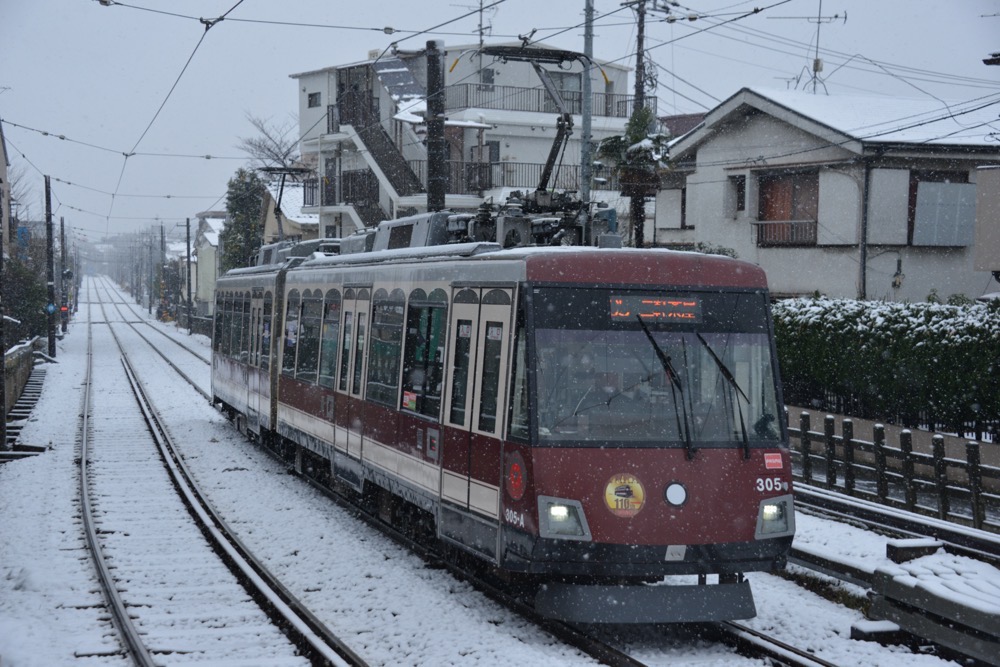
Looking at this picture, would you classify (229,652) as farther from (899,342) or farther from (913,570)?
(899,342)

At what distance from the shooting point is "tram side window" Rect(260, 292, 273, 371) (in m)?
16.7

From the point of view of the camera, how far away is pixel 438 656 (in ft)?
24.6

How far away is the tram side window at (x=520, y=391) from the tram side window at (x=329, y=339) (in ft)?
17.4

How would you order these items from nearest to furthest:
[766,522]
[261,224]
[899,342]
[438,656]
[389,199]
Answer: [438,656], [766,522], [899,342], [389,199], [261,224]

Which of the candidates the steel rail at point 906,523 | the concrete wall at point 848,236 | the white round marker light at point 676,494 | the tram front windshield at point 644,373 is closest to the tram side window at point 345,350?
the tram front windshield at point 644,373

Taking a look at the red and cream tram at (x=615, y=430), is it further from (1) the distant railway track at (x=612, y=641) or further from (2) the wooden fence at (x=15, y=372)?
(2) the wooden fence at (x=15, y=372)

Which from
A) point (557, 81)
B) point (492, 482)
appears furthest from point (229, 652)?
point (557, 81)

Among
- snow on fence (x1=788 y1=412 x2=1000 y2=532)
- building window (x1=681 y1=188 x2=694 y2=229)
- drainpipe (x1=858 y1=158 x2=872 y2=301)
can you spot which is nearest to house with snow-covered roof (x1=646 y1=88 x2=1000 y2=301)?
drainpipe (x1=858 y1=158 x2=872 y2=301)

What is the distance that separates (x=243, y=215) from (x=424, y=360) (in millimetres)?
52273

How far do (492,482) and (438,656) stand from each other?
138 cm

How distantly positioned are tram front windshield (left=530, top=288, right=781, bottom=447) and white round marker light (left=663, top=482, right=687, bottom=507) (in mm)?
304

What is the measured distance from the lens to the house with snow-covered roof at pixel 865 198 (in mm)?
23500

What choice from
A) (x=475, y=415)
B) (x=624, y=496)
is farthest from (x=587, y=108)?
(x=624, y=496)

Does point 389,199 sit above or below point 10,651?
above
